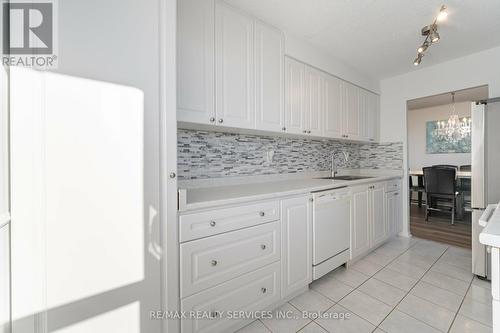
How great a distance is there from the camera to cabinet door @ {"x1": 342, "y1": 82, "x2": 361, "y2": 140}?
270cm

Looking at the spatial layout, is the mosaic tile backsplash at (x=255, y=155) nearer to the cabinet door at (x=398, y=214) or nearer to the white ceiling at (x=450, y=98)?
the cabinet door at (x=398, y=214)

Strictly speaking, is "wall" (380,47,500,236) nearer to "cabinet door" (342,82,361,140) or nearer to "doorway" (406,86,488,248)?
"doorway" (406,86,488,248)

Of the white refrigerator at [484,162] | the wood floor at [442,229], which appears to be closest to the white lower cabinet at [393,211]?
the wood floor at [442,229]

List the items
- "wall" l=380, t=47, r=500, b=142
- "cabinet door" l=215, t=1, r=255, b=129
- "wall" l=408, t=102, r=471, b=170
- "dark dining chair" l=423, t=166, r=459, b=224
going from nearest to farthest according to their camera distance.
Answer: "cabinet door" l=215, t=1, r=255, b=129, "wall" l=380, t=47, r=500, b=142, "dark dining chair" l=423, t=166, r=459, b=224, "wall" l=408, t=102, r=471, b=170

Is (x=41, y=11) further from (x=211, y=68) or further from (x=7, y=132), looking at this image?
Result: (x=211, y=68)

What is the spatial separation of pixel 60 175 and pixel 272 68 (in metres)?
1.65

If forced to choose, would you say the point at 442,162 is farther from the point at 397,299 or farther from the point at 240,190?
the point at 240,190

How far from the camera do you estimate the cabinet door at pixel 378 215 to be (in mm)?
2527

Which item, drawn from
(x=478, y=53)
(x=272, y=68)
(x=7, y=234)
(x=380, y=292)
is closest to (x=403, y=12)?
(x=272, y=68)

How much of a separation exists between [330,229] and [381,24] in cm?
185

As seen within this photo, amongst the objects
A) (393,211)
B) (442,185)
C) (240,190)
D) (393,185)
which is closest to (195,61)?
(240,190)

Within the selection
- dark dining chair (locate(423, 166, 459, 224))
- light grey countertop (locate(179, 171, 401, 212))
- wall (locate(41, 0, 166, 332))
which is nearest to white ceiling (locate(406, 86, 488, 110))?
dark dining chair (locate(423, 166, 459, 224))

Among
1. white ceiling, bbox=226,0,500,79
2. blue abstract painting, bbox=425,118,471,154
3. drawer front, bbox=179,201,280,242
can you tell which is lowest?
drawer front, bbox=179,201,280,242

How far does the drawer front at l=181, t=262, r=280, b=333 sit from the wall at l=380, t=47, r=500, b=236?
2588 mm
